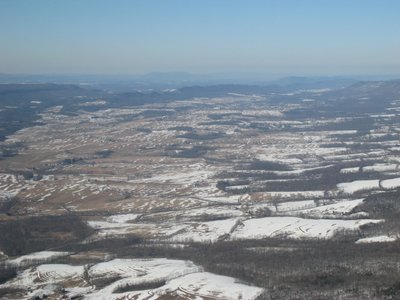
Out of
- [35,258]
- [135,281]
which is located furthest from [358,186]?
[35,258]

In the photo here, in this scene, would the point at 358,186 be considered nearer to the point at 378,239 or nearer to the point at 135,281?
the point at 378,239

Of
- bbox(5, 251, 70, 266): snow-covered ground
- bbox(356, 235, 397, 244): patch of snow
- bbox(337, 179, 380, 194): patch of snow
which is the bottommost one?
bbox(5, 251, 70, 266): snow-covered ground

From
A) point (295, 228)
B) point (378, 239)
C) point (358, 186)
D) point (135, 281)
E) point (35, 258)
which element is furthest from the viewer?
point (358, 186)

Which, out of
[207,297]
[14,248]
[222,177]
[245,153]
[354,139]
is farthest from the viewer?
[354,139]

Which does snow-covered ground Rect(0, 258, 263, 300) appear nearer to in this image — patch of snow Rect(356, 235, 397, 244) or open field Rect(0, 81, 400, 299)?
open field Rect(0, 81, 400, 299)

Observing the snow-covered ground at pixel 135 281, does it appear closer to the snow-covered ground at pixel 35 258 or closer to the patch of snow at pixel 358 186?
the snow-covered ground at pixel 35 258

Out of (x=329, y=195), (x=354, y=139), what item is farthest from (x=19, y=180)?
(x=354, y=139)

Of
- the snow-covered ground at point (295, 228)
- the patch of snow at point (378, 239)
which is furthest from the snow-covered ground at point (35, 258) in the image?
the patch of snow at point (378, 239)

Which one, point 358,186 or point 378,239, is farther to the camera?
point 358,186

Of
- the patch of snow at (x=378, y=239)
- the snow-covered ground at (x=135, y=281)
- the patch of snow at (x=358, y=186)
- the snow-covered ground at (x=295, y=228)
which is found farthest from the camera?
the patch of snow at (x=358, y=186)

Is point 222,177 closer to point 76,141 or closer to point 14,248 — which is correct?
point 14,248

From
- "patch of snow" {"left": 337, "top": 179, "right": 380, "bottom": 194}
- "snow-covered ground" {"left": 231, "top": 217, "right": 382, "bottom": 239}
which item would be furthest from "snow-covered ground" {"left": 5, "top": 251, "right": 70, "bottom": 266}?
"patch of snow" {"left": 337, "top": 179, "right": 380, "bottom": 194}
